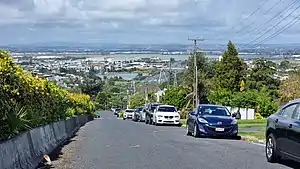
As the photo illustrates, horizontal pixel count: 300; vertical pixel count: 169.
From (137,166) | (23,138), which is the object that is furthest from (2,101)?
(137,166)

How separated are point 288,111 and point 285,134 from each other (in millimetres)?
798

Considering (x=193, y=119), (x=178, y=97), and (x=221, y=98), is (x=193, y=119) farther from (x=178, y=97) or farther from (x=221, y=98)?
(x=178, y=97)

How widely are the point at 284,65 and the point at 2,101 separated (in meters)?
94.5

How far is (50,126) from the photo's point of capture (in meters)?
21.2

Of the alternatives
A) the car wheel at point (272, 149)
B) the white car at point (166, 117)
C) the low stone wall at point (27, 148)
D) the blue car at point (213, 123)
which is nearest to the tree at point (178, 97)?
the white car at point (166, 117)

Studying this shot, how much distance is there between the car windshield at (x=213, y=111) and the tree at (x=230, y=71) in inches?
2115

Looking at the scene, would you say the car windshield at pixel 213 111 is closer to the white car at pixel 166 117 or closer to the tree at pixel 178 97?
the white car at pixel 166 117

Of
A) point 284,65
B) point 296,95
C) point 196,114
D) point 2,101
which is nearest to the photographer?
point 2,101

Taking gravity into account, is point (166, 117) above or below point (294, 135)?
below

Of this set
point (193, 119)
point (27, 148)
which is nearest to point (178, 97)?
point (193, 119)

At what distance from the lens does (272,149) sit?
15.3 m

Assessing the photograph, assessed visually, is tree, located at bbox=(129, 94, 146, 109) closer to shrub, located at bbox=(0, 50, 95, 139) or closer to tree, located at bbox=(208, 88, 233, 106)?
tree, located at bbox=(208, 88, 233, 106)

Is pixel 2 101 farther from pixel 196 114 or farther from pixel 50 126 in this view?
pixel 196 114

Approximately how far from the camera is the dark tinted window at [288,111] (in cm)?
1463
